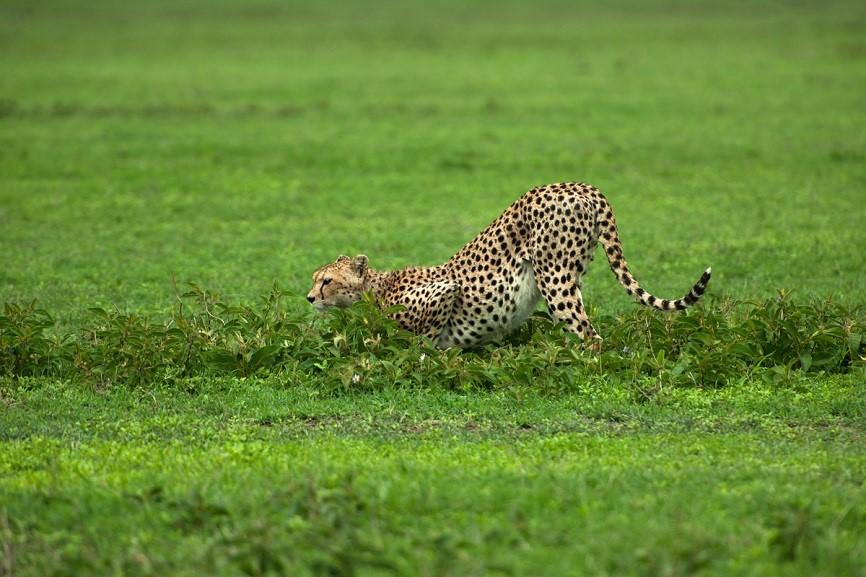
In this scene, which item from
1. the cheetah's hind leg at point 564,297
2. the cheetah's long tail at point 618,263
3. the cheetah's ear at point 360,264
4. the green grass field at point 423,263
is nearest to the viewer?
the green grass field at point 423,263

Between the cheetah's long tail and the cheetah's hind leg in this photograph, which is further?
the cheetah's hind leg

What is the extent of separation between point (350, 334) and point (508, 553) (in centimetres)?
336

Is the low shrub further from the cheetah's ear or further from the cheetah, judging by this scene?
the cheetah's ear

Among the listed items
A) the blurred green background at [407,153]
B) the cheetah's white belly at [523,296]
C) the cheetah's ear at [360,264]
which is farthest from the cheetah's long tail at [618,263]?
the blurred green background at [407,153]

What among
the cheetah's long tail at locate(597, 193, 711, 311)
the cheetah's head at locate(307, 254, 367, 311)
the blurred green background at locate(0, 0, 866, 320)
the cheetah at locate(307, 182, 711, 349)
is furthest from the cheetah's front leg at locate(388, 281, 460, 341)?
the blurred green background at locate(0, 0, 866, 320)

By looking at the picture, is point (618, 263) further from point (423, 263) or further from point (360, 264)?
point (423, 263)

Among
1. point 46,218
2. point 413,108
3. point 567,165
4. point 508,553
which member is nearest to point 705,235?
point 567,165

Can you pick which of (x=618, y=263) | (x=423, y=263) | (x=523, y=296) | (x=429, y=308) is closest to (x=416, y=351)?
(x=429, y=308)

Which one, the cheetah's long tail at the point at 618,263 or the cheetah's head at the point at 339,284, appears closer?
the cheetah's long tail at the point at 618,263

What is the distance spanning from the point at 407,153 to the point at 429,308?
10444 millimetres

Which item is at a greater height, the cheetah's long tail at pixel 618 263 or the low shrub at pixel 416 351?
the cheetah's long tail at pixel 618 263

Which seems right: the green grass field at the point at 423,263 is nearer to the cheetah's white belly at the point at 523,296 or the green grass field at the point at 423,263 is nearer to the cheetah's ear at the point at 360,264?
the cheetah's white belly at the point at 523,296

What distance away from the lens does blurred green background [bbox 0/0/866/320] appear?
41.9 feet

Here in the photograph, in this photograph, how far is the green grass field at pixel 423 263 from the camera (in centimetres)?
589
